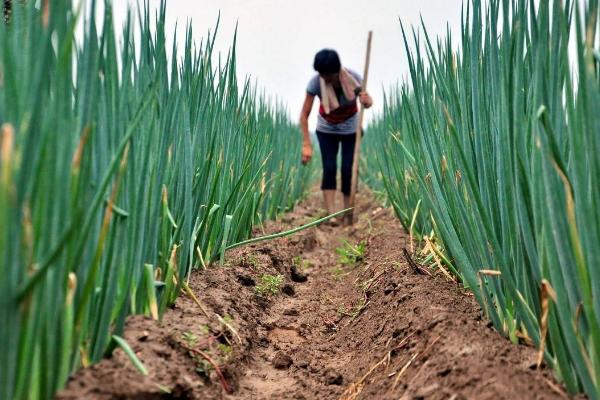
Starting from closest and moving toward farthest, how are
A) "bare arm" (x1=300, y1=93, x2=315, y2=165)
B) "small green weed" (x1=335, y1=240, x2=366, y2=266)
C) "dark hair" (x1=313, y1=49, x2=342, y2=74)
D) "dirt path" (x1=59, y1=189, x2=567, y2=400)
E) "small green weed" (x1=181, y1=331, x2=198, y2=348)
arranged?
"dirt path" (x1=59, y1=189, x2=567, y2=400) → "small green weed" (x1=181, y1=331, x2=198, y2=348) → "small green weed" (x1=335, y1=240, x2=366, y2=266) → "dark hair" (x1=313, y1=49, x2=342, y2=74) → "bare arm" (x1=300, y1=93, x2=315, y2=165)

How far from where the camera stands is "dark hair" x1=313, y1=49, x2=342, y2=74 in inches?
169

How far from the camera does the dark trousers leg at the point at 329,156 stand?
4758 mm

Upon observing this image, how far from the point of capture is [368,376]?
169 cm

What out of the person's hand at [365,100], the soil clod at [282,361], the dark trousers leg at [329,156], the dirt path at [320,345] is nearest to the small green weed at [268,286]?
the dirt path at [320,345]

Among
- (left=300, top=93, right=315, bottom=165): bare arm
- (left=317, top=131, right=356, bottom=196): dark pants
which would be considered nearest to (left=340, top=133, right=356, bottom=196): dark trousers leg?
(left=317, top=131, right=356, bottom=196): dark pants

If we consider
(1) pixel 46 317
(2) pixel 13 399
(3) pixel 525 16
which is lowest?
(2) pixel 13 399

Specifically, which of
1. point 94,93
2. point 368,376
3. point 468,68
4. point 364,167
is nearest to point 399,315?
point 368,376

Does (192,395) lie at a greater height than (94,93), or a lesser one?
lesser

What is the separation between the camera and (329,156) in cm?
479

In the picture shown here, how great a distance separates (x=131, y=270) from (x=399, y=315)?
96cm

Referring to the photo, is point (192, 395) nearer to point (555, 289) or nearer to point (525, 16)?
point (555, 289)

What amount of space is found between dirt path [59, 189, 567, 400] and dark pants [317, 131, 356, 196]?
1.78 m

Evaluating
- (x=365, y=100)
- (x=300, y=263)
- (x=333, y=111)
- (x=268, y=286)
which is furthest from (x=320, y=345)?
(x=333, y=111)

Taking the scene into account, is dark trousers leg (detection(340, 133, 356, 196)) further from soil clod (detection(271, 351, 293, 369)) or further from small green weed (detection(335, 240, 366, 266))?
soil clod (detection(271, 351, 293, 369))
